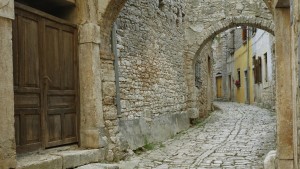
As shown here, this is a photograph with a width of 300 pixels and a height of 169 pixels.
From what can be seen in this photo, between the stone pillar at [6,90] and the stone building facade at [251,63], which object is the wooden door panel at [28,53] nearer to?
the stone pillar at [6,90]

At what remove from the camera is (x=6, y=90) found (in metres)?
3.81

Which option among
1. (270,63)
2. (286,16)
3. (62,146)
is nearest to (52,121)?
(62,146)

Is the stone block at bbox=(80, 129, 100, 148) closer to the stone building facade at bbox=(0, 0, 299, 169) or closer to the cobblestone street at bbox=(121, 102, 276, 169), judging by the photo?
the stone building facade at bbox=(0, 0, 299, 169)

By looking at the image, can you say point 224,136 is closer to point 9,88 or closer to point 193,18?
point 193,18

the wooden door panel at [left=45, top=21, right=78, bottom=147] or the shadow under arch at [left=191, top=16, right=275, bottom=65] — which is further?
the shadow under arch at [left=191, top=16, right=275, bottom=65]

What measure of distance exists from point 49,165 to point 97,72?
1.72 metres

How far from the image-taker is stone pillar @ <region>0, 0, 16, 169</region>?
3.73m

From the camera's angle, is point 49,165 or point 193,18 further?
point 193,18

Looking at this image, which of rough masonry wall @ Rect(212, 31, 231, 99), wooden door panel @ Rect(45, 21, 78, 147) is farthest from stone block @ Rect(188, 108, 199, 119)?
rough masonry wall @ Rect(212, 31, 231, 99)

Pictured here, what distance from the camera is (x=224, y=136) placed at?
8.90m

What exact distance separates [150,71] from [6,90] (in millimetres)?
4256

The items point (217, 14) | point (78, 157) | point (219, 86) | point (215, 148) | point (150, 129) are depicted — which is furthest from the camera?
point (219, 86)

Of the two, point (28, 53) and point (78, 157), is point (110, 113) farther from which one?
point (28, 53)

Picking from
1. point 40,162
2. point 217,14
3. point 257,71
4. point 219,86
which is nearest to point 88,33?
point 40,162
